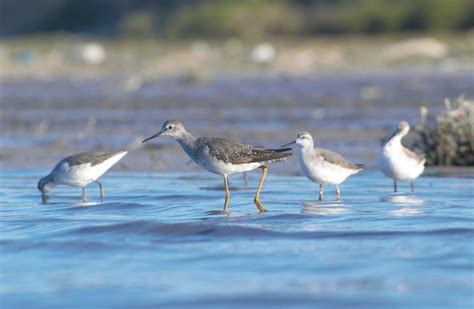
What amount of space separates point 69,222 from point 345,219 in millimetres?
3029

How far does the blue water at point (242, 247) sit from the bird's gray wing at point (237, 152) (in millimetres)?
571

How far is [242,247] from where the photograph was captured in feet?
31.0

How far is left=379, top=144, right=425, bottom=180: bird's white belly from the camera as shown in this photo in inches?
493

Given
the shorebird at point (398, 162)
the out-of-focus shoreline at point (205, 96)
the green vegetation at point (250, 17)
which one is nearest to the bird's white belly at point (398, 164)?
the shorebird at point (398, 162)

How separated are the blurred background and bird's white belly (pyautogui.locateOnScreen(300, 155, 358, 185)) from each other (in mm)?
2699

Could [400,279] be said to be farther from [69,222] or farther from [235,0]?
[235,0]

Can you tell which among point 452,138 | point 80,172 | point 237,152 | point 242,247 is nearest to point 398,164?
point 237,152

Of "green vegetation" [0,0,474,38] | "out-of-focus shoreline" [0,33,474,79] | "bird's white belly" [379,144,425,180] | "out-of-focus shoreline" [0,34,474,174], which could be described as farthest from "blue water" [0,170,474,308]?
"green vegetation" [0,0,474,38]

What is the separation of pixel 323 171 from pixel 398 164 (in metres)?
Result: 1.01

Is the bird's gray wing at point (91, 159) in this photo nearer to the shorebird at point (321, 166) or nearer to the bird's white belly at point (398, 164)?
the shorebird at point (321, 166)

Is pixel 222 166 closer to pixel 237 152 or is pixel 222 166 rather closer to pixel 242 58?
pixel 237 152

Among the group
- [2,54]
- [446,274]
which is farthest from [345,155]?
[2,54]

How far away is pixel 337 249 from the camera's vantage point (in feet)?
29.9

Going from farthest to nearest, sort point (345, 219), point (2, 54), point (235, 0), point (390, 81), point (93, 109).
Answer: point (235, 0) → point (2, 54) → point (390, 81) → point (93, 109) → point (345, 219)
